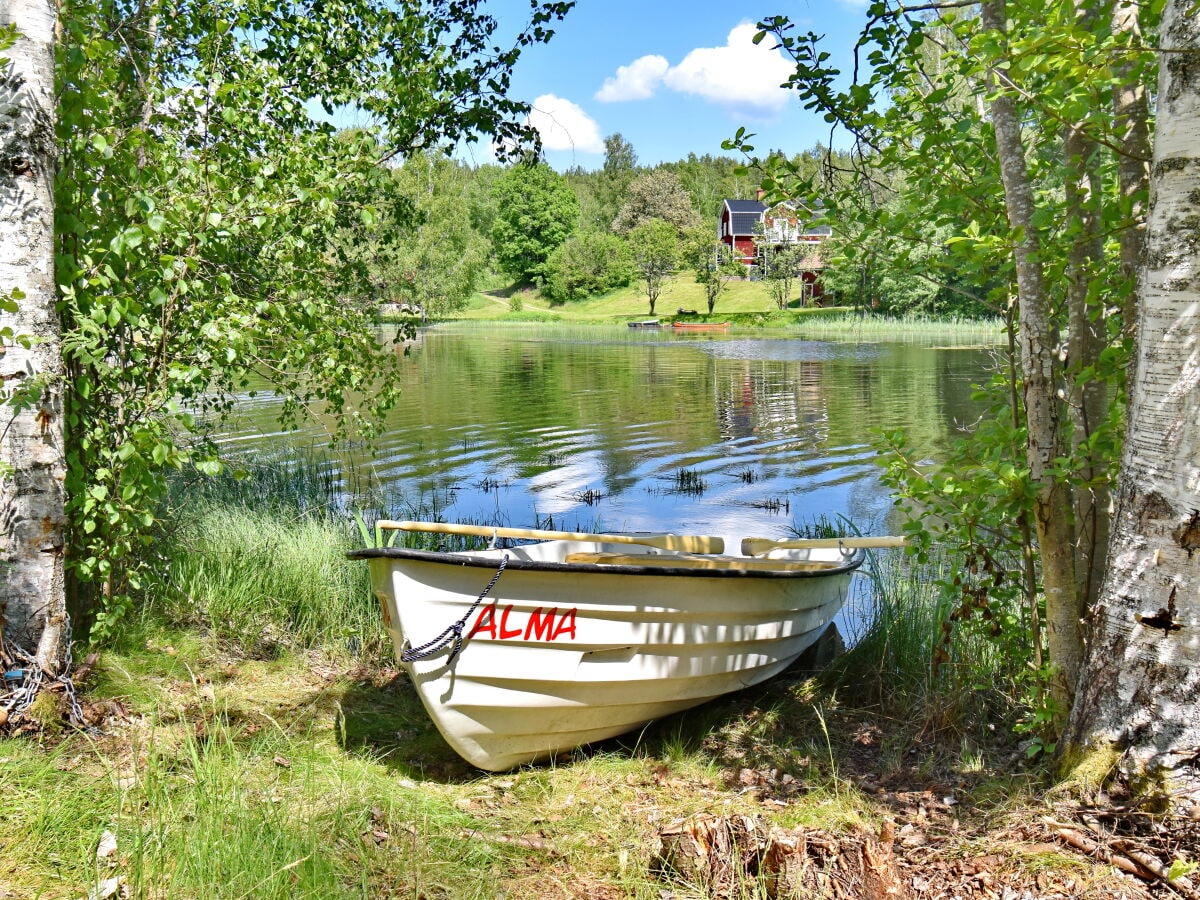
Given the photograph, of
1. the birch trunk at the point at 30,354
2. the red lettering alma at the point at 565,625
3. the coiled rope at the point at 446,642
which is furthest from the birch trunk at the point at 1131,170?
the birch trunk at the point at 30,354

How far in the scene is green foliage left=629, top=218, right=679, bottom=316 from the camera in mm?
67688

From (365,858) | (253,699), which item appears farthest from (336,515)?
(365,858)

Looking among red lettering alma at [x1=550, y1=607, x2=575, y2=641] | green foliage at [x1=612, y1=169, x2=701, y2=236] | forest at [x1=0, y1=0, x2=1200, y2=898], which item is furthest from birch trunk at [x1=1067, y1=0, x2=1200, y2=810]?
green foliage at [x1=612, y1=169, x2=701, y2=236]

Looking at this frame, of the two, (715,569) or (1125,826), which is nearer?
(1125,826)

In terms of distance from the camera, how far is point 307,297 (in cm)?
623

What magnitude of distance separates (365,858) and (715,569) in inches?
87.6

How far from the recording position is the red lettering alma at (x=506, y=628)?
4137mm

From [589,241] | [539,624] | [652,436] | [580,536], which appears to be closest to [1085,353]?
[539,624]

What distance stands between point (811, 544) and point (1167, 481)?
11.3 feet

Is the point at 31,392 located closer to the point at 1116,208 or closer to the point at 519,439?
the point at 1116,208

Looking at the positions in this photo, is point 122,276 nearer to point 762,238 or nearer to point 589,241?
point 762,238

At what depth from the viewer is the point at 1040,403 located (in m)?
3.62

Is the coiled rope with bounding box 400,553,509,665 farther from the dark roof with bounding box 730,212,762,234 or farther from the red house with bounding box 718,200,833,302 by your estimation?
the dark roof with bounding box 730,212,762,234

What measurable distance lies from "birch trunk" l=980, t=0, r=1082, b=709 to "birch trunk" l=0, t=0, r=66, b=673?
3.96 metres
